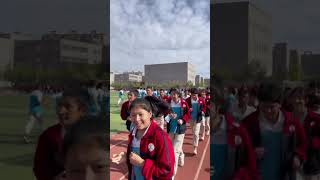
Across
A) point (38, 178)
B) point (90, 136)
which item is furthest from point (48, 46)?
point (38, 178)

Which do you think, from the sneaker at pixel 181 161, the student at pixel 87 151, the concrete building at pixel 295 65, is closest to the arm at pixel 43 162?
the student at pixel 87 151

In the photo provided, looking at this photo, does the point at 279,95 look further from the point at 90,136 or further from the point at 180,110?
the point at 180,110

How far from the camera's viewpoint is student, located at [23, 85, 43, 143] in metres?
3.07

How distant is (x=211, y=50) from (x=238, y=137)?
0.66 meters

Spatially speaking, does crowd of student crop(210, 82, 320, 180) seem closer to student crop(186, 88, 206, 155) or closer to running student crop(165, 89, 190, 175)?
running student crop(165, 89, 190, 175)

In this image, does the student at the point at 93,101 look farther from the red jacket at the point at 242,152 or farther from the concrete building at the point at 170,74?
the concrete building at the point at 170,74

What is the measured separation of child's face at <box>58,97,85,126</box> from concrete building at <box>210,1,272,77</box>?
1.01m

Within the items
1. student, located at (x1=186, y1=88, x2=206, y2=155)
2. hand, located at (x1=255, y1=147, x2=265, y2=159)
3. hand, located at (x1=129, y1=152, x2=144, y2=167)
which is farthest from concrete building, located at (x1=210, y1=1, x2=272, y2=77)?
student, located at (x1=186, y1=88, x2=206, y2=155)

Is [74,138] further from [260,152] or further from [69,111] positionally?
Result: [260,152]

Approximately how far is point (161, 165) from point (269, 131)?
93 cm

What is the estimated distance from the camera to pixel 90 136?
3.04 meters

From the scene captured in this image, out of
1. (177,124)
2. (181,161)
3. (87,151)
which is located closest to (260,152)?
(87,151)

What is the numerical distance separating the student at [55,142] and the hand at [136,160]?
52cm

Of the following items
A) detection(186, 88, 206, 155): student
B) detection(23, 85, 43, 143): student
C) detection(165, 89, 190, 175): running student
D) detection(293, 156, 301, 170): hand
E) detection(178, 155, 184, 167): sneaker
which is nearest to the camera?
detection(293, 156, 301, 170): hand
